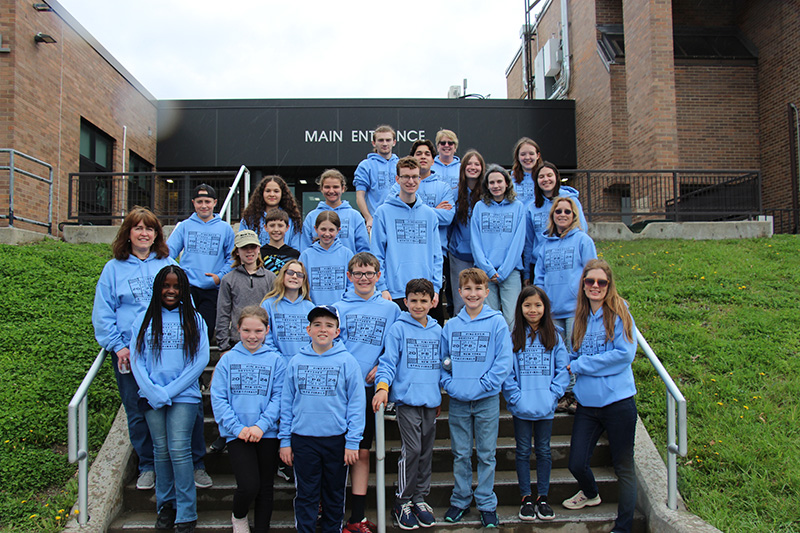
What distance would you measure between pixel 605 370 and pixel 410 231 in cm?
178

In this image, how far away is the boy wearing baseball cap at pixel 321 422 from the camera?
11.3 feet

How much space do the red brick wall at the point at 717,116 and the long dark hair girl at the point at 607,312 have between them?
11.5 meters

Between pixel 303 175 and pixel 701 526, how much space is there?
13029 mm

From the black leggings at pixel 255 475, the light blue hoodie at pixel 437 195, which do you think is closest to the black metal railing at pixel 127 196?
the light blue hoodie at pixel 437 195

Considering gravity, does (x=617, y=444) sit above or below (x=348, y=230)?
below

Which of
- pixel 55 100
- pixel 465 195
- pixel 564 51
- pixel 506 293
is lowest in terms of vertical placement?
pixel 506 293

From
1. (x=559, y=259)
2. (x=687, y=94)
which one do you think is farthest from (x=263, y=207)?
(x=687, y=94)

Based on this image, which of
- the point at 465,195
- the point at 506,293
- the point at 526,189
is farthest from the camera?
the point at 526,189

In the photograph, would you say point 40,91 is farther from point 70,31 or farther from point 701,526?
point 701,526

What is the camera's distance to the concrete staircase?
368cm

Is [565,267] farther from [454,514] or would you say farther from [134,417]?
[134,417]

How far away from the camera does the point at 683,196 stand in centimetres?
1180

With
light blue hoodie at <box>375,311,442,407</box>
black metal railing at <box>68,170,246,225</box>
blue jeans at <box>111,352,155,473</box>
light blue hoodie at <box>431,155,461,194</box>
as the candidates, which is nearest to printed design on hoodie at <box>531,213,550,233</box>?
light blue hoodie at <box>431,155,461,194</box>

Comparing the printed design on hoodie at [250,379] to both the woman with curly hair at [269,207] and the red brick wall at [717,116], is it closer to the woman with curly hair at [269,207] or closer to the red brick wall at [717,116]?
the woman with curly hair at [269,207]
